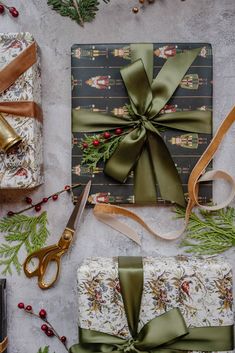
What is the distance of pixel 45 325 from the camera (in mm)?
1347

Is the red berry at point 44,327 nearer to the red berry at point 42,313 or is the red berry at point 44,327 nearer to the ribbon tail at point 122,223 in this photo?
the red berry at point 42,313

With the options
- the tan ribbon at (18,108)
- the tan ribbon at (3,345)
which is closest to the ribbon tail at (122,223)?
the tan ribbon at (18,108)

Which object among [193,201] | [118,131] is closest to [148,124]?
[118,131]

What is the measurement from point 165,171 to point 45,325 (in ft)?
1.83

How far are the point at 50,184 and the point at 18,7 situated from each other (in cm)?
52

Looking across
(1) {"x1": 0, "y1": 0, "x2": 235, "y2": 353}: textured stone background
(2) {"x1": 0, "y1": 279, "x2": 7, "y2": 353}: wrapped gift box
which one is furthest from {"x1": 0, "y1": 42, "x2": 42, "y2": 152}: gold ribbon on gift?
(2) {"x1": 0, "y1": 279, "x2": 7, "y2": 353}: wrapped gift box

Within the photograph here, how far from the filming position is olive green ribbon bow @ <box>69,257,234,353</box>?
47.3 inches

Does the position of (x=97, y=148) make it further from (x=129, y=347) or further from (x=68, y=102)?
(x=129, y=347)

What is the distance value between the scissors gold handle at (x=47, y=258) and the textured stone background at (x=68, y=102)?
26 mm

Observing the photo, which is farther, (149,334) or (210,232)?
(210,232)

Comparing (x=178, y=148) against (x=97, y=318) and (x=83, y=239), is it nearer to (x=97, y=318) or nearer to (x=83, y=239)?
(x=83, y=239)

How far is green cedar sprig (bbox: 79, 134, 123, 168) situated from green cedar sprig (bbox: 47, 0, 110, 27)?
340mm

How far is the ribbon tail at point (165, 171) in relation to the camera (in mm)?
1294

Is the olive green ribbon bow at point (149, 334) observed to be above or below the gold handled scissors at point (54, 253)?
below
